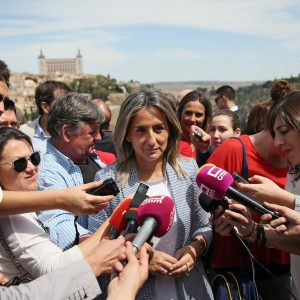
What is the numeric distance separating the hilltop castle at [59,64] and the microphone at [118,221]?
148 m

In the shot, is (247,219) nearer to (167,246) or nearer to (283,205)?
(283,205)

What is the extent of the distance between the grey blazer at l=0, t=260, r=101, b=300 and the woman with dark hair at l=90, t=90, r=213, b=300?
52cm

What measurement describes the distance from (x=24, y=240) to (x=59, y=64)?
15292 cm

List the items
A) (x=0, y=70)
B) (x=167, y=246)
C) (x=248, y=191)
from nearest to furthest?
(x=248, y=191), (x=167, y=246), (x=0, y=70)

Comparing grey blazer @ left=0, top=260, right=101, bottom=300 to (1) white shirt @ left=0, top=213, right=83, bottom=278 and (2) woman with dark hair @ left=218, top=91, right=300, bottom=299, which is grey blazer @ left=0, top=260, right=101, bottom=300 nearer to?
(1) white shirt @ left=0, top=213, right=83, bottom=278

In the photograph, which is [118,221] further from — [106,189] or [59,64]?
[59,64]

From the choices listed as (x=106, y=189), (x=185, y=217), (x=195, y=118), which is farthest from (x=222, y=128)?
(x=106, y=189)

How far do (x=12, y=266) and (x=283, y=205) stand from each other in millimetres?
1317

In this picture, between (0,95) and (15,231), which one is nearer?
(15,231)

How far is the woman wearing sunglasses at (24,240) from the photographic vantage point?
6.07 ft

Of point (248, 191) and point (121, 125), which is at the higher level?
point (121, 125)

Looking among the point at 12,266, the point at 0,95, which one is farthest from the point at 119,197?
the point at 0,95

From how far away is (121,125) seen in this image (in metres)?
2.38

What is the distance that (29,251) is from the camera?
186 centimetres
